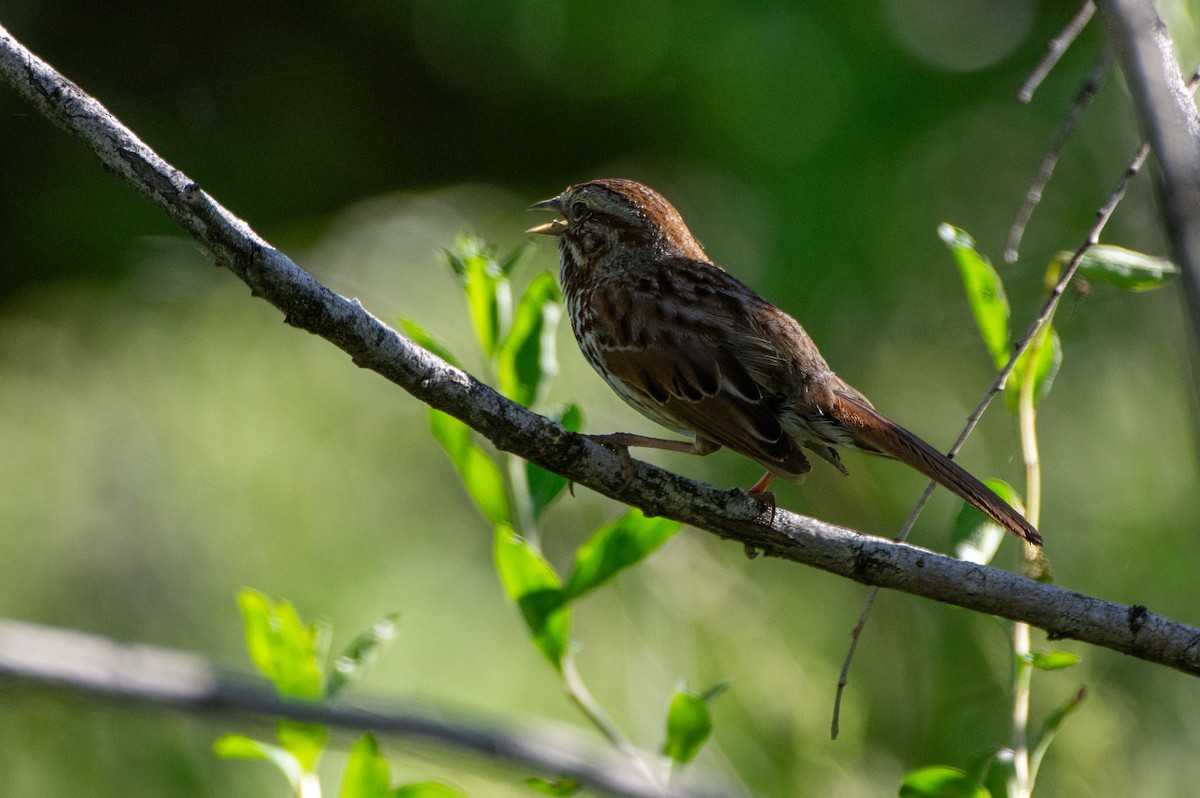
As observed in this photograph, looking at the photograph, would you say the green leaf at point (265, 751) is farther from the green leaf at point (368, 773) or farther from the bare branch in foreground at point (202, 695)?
the bare branch in foreground at point (202, 695)

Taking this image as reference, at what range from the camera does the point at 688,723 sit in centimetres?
204

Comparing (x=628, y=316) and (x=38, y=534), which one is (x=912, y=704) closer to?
(x=628, y=316)

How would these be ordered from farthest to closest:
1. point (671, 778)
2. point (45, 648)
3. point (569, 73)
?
1. point (569, 73)
2. point (671, 778)
3. point (45, 648)

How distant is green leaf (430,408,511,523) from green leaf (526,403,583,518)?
0.22ft

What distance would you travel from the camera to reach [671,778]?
2.08 meters

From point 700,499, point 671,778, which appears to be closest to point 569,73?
point 700,499

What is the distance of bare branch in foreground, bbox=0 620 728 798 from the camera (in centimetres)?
121

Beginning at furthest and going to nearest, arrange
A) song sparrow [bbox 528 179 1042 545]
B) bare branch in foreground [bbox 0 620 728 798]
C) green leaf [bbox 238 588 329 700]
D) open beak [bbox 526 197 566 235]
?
1. open beak [bbox 526 197 566 235]
2. song sparrow [bbox 528 179 1042 545]
3. green leaf [bbox 238 588 329 700]
4. bare branch in foreground [bbox 0 620 728 798]

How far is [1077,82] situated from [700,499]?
394 centimetres

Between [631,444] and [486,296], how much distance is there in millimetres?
463

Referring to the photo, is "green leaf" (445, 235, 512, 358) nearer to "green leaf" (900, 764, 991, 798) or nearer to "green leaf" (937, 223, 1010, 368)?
"green leaf" (937, 223, 1010, 368)

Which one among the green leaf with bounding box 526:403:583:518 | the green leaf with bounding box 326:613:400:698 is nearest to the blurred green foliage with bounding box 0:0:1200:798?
the green leaf with bounding box 526:403:583:518

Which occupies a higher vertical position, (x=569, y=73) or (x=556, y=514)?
(x=569, y=73)

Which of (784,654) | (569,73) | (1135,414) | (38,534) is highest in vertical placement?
(569,73)
